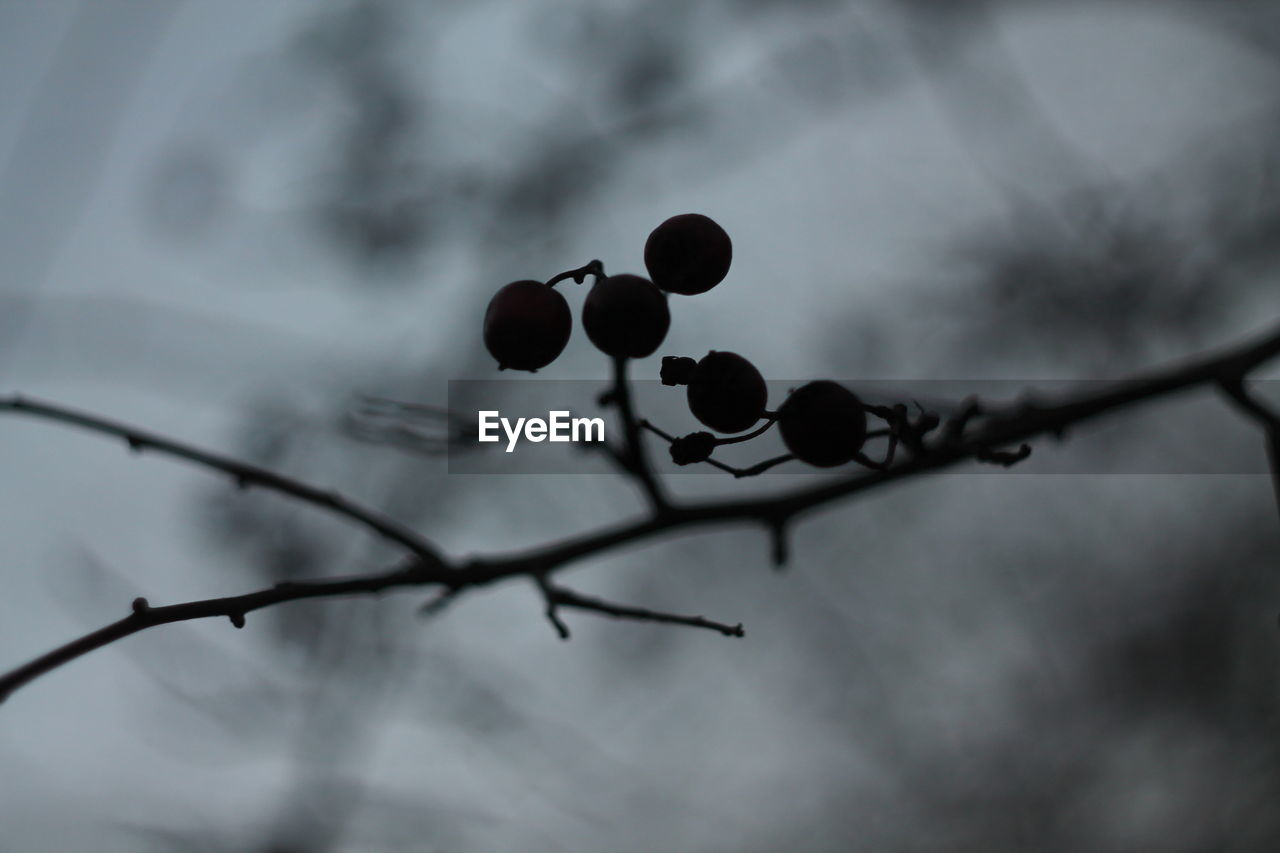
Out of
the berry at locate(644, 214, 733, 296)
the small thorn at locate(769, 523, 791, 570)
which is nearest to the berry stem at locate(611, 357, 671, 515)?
the small thorn at locate(769, 523, 791, 570)

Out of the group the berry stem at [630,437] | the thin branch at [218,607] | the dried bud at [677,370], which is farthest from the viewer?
the dried bud at [677,370]

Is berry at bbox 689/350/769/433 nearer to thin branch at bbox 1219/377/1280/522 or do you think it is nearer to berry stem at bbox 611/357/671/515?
berry stem at bbox 611/357/671/515

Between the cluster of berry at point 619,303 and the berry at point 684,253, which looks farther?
the berry at point 684,253

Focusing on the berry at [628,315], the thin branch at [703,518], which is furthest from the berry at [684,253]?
the thin branch at [703,518]

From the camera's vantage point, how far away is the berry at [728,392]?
4.52 ft

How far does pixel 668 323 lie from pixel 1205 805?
6.73 metres

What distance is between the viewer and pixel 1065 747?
601cm

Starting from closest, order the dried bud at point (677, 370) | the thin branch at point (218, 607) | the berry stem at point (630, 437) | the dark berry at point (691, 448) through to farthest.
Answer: the berry stem at point (630, 437), the thin branch at point (218, 607), the dark berry at point (691, 448), the dried bud at point (677, 370)

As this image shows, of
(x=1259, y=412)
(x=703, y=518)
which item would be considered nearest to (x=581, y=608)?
(x=703, y=518)

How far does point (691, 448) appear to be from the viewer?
4.30ft

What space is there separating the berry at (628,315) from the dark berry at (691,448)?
0.54 ft

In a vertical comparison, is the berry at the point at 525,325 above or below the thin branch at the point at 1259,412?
above

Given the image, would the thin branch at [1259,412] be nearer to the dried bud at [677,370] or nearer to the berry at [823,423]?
the berry at [823,423]

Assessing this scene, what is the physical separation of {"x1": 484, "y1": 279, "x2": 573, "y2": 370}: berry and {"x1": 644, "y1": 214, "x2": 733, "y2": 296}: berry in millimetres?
185
